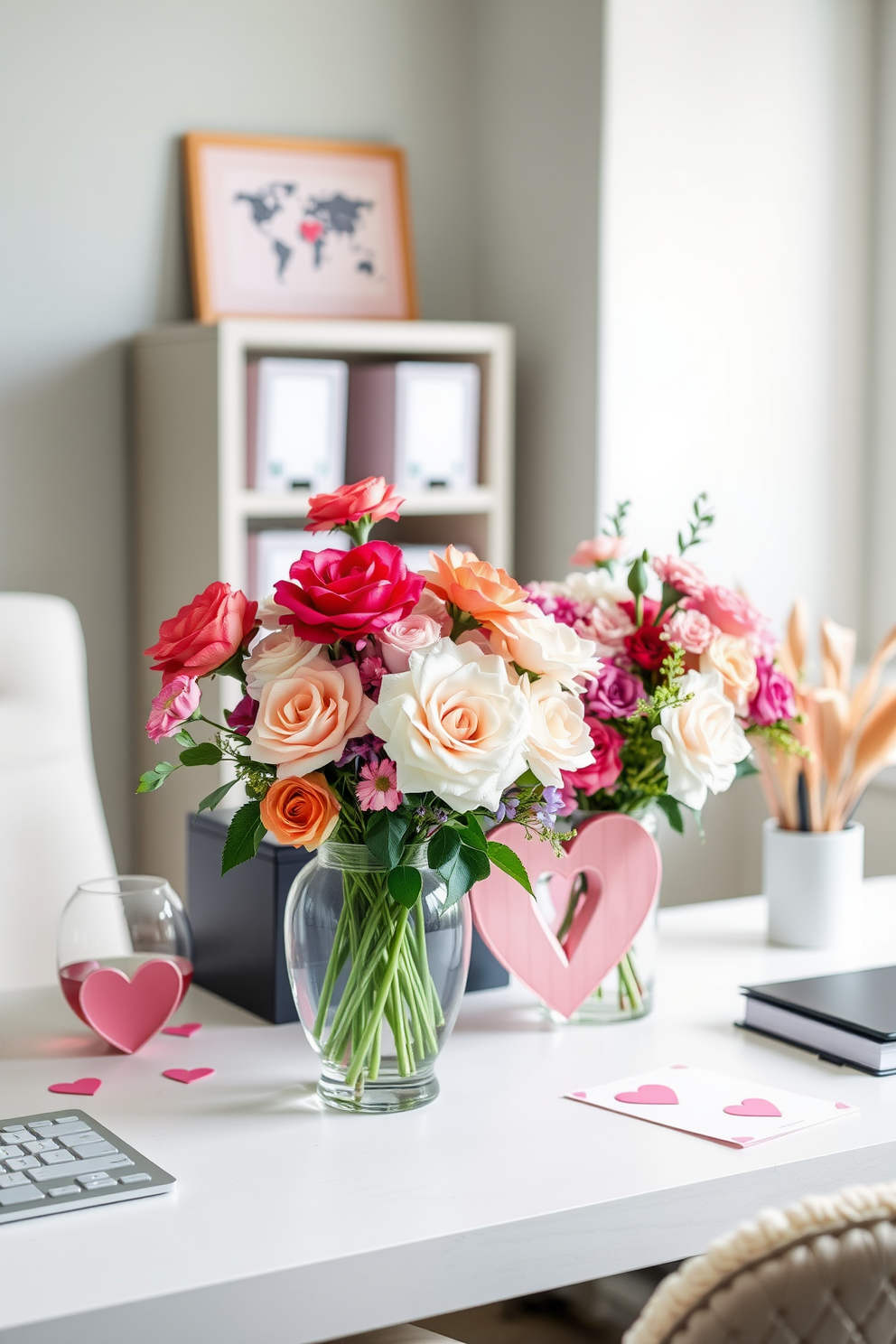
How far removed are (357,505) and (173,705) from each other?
195 mm

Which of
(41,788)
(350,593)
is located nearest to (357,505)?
(350,593)

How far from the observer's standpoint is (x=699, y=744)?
4.03 feet

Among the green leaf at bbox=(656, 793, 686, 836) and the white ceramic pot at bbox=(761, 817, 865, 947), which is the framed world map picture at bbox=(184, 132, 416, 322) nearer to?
the white ceramic pot at bbox=(761, 817, 865, 947)

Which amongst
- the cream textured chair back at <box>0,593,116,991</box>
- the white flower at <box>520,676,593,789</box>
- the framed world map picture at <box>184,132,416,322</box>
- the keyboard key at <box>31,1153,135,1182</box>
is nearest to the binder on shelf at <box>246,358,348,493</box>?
the framed world map picture at <box>184,132,416,322</box>

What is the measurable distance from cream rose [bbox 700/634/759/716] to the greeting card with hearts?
304 mm

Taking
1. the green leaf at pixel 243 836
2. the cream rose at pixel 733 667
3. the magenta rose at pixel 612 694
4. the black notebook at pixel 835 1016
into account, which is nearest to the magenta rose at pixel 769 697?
the cream rose at pixel 733 667

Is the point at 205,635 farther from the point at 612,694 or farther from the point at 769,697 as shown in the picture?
the point at 769,697

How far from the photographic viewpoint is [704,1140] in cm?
108

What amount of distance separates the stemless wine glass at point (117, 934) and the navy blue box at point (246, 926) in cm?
7

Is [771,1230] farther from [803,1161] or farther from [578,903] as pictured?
[578,903]

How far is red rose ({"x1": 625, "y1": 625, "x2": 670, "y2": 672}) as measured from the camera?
130 cm

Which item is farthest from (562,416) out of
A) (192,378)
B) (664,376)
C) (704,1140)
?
(704,1140)

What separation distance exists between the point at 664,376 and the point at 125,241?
3.24 feet

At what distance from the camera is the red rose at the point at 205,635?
1.10 metres
